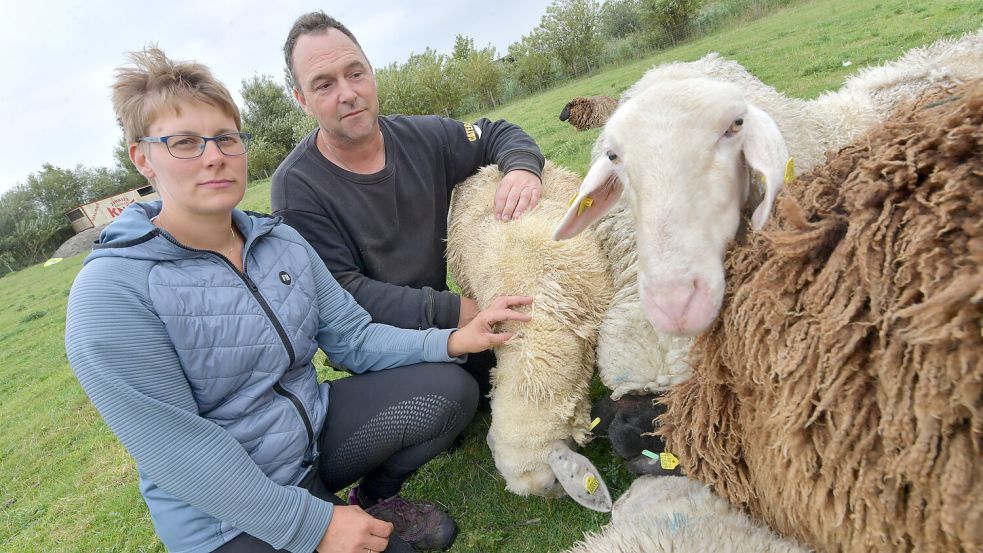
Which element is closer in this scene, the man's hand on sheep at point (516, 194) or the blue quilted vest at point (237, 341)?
the blue quilted vest at point (237, 341)

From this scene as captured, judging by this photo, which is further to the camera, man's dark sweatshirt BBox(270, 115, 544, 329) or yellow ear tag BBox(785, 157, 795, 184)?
man's dark sweatshirt BBox(270, 115, 544, 329)

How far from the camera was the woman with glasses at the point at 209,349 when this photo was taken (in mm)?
1501

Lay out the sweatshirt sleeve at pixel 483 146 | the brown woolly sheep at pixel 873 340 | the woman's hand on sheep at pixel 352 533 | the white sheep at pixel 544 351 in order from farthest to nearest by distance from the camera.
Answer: the sweatshirt sleeve at pixel 483 146 < the white sheep at pixel 544 351 < the woman's hand on sheep at pixel 352 533 < the brown woolly sheep at pixel 873 340

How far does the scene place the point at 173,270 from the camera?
5.48ft

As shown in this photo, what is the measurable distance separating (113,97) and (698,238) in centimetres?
198

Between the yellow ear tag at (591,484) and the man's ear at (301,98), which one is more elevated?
the man's ear at (301,98)

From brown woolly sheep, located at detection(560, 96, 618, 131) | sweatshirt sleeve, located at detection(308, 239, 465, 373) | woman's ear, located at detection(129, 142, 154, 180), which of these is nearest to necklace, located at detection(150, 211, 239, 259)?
woman's ear, located at detection(129, 142, 154, 180)

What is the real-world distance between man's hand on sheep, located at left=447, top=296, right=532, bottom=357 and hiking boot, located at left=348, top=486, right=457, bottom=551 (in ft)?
2.59

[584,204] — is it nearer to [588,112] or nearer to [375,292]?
[375,292]

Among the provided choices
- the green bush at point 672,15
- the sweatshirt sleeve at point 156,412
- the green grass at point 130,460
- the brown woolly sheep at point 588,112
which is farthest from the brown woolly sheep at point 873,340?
the green bush at point 672,15

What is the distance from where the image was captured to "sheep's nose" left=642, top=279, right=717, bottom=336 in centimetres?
132

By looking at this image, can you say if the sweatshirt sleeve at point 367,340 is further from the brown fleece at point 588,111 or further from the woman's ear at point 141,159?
the brown fleece at point 588,111

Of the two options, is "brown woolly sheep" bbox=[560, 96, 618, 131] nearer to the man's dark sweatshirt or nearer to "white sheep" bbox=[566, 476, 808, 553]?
the man's dark sweatshirt

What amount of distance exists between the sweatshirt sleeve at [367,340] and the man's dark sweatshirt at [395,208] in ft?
0.70
